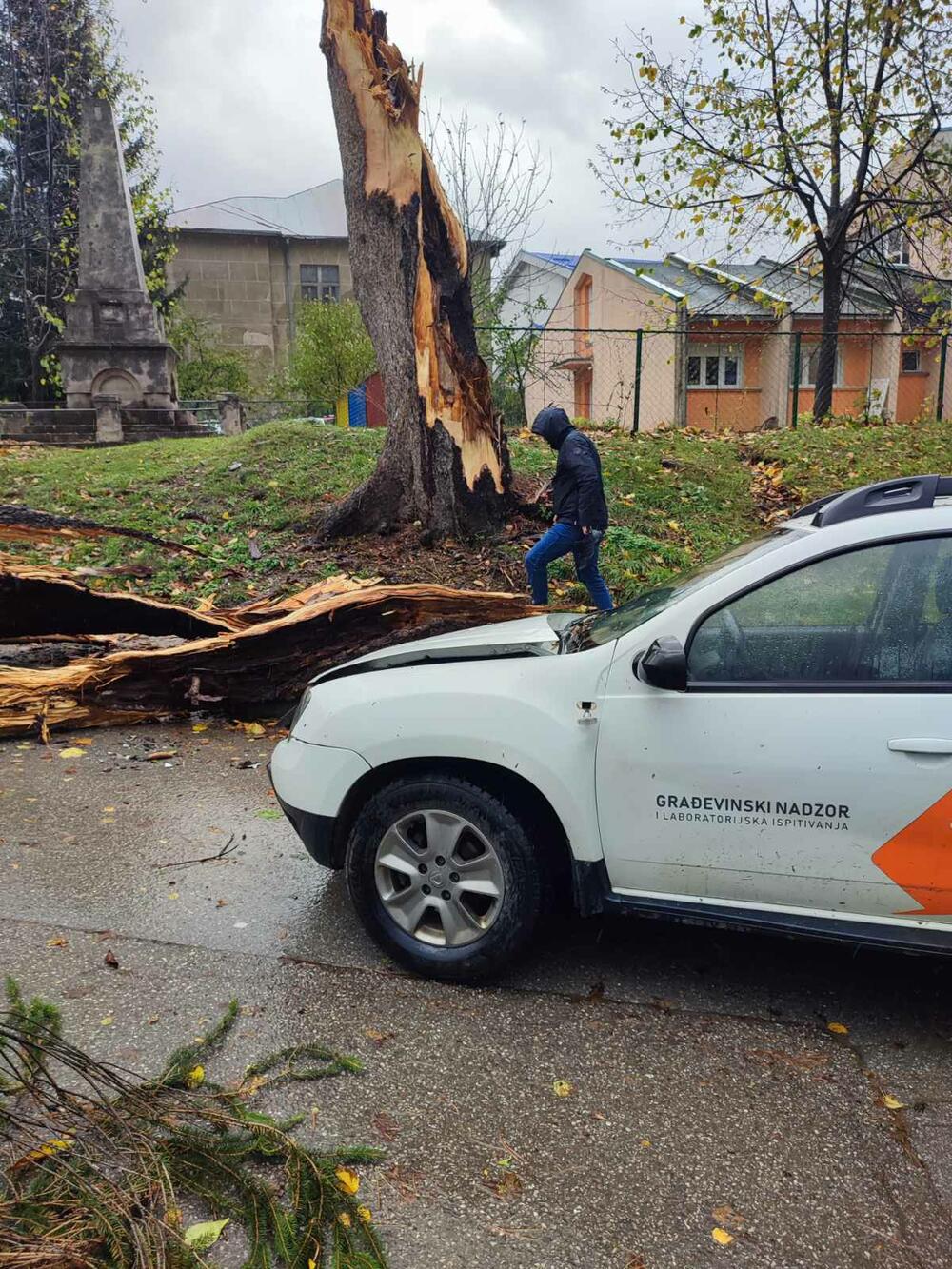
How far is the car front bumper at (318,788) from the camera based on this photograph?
342 cm

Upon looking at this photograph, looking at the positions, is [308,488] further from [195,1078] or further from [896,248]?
[896,248]

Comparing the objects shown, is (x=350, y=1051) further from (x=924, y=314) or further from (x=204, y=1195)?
(x=924, y=314)

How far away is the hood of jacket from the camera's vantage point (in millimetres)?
7633

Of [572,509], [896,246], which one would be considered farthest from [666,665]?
[896,246]

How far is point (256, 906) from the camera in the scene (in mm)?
3982

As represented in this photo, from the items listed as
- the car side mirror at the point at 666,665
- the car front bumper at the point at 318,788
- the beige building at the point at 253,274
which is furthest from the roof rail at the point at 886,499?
the beige building at the point at 253,274

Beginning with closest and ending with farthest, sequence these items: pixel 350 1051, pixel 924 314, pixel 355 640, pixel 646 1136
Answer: pixel 646 1136, pixel 350 1051, pixel 355 640, pixel 924 314

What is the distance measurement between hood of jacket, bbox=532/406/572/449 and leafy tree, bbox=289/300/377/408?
2646cm

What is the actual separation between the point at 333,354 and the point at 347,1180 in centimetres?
3303

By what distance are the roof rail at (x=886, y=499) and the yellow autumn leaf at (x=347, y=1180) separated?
7.69 feet

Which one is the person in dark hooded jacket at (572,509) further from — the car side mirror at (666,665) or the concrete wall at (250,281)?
the concrete wall at (250,281)

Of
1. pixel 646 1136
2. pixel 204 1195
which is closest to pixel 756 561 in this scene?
pixel 646 1136

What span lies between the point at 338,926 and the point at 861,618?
2.27 m

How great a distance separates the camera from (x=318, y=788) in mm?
3471
